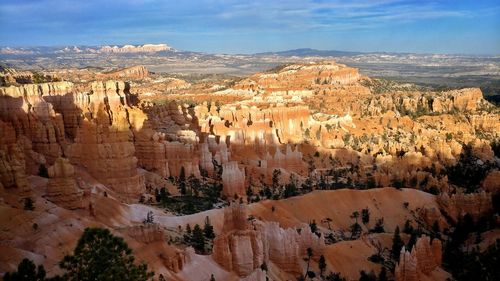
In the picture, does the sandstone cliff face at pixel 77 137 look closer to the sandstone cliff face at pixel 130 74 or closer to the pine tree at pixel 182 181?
the pine tree at pixel 182 181

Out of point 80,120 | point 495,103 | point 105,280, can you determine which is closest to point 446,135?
point 495,103

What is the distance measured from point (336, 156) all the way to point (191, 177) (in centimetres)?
2478

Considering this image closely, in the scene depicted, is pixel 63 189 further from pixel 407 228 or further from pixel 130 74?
pixel 130 74

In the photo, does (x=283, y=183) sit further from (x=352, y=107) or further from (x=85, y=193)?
(x=352, y=107)

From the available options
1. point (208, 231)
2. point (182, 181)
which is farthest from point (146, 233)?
point (182, 181)

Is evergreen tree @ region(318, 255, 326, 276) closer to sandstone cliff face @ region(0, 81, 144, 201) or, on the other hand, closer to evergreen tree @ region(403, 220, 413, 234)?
evergreen tree @ region(403, 220, 413, 234)

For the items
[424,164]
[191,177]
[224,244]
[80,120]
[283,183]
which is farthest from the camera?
[424,164]

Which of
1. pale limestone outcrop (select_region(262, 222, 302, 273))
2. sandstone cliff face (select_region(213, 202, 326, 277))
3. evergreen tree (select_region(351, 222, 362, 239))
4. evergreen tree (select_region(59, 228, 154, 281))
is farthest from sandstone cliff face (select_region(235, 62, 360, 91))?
evergreen tree (select_region(59, 228, 154, 281))

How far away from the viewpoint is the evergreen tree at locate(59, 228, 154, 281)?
17.2 metres

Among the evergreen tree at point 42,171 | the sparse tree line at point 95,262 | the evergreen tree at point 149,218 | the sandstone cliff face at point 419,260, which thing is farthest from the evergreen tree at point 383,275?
the sparse tree line at point 95,262

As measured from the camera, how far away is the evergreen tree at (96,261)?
56.3 ft

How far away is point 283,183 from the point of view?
56.7 metres

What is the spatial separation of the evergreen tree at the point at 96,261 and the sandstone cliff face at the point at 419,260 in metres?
21.1

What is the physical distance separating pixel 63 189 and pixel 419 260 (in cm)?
2018
